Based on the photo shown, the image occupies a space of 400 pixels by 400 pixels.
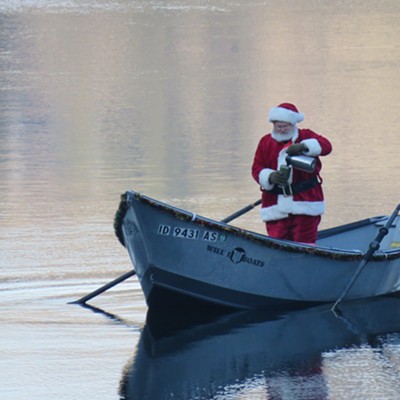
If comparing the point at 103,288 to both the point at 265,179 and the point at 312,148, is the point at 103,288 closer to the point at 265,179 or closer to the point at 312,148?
the point at 265,179

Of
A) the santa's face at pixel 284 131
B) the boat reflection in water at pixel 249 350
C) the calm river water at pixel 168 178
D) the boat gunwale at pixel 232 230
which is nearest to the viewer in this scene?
the boat reflection in water at pixel 249 350

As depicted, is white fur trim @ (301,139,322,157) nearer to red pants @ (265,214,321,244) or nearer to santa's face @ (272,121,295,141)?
santa's face @ (272,121,295,141)

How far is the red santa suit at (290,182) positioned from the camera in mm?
11398

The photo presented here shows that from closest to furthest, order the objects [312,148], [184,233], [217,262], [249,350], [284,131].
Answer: [249,350] < [184,233] < [217,262] < [312,148] < [284,131]

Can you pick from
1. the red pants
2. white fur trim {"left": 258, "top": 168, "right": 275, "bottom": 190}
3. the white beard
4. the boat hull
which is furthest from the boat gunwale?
the white beard

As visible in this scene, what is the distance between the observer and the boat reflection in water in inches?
356

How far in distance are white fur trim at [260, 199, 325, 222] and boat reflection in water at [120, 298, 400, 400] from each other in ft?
2.32

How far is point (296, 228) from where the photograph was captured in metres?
11.6

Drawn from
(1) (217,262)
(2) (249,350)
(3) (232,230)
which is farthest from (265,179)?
(2) (249,350)

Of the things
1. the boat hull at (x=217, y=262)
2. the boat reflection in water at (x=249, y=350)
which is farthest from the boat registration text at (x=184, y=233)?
the boat reflection in water at (x=249, y=350)

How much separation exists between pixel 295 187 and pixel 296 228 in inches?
13.0

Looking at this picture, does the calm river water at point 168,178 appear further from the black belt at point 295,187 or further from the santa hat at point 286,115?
the santa hat at point 286,115

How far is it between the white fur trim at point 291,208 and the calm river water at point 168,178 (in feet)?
2.54

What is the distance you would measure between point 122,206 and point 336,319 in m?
1.70
